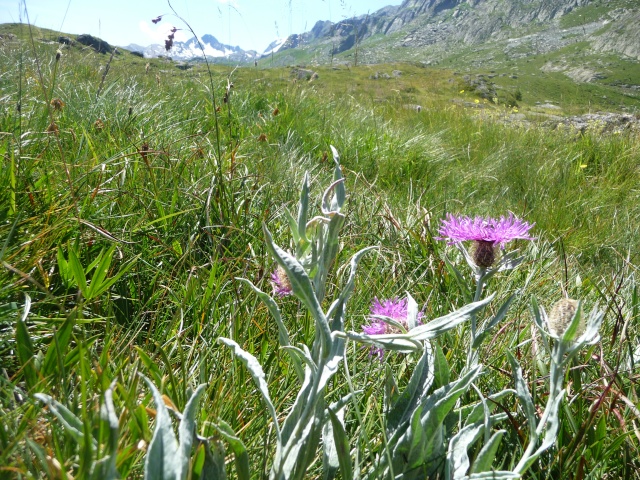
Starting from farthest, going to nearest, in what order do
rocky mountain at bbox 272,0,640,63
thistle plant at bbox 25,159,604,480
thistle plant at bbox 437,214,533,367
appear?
rocky mountain at bbox 272,0,640,63
thistle plant at bbox 437,214,533,367
thistle plant at bbox 25,159,604,480

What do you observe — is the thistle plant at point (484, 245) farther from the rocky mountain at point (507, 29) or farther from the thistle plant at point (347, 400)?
the rocky mountain at point (507, 29)

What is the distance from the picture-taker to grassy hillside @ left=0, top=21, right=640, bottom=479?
0.85m

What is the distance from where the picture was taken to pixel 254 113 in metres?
4.67

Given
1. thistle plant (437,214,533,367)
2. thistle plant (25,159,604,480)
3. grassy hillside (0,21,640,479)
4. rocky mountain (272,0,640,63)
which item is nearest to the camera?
thistle plant (25,159,604,480)

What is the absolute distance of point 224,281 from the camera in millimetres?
1574

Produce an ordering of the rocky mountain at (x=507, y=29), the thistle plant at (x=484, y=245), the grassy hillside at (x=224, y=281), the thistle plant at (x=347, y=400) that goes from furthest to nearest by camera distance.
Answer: the rocky mountain at (x=507, y=29), the thistle plant at (x=484, y=245), the grassy hillside at (x=224, y=281), the thistle plant at (x=347, y=400)

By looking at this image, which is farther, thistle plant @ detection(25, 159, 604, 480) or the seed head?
the seed head

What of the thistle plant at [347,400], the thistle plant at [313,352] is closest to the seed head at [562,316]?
the thistle plant at [347,400]

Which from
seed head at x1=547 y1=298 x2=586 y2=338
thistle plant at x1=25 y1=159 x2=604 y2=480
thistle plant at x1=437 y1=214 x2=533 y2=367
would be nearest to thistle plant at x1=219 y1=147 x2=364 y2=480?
thistle plant at x1=25 y1=159 x2=604 y2=480

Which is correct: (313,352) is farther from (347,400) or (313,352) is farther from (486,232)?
(486,232)

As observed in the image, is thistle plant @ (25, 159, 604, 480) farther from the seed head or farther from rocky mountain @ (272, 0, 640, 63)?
rocky mountain @ (272, 0, 640, 63)

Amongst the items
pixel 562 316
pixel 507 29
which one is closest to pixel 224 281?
pixel 562 316

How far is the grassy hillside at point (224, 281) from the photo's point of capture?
33.5 inches

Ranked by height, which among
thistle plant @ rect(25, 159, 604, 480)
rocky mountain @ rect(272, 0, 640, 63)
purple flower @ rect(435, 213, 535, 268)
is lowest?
thistle plant @ rect(25, 159, 604, 480)
